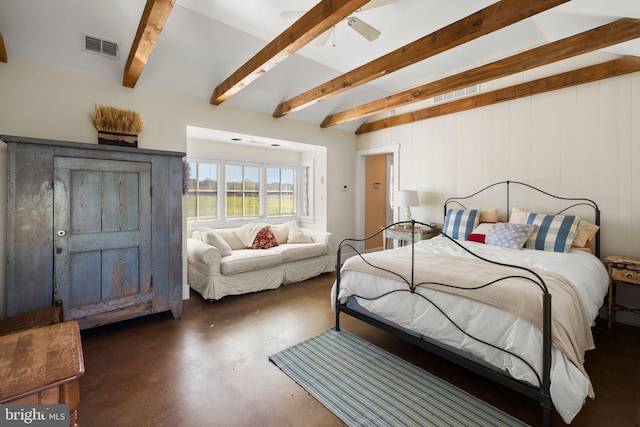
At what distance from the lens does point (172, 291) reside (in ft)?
9.99

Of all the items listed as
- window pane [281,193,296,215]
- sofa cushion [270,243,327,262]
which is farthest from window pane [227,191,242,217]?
sofa cushion [270,243,327,262]

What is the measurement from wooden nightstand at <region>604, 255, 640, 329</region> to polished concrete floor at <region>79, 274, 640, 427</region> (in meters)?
0.22

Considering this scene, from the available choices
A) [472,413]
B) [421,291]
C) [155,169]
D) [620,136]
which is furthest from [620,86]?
[155,169]

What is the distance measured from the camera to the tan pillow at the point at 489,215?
12.6 ft

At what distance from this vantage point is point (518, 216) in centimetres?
354

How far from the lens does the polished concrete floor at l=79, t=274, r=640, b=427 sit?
1.74 meters

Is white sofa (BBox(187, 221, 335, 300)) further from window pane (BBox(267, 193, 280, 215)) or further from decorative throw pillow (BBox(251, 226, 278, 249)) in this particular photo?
window pane (BBox(267, 193, 280, 215))

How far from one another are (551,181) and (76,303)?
5.15 metres

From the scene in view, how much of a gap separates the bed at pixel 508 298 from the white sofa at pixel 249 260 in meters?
1.50

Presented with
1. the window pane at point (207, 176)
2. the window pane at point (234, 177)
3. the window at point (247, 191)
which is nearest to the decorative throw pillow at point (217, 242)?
the window at point (247, 191)

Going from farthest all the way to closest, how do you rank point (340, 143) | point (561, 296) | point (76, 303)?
point (340, 143) < point (76, 303) < point (561, 296)

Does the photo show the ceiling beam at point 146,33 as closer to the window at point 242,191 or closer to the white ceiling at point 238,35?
the white ceiling at point 238,35

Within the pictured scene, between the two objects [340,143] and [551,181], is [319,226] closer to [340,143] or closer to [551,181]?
[340,143]

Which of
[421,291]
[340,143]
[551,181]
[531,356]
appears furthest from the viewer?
[340,143]
